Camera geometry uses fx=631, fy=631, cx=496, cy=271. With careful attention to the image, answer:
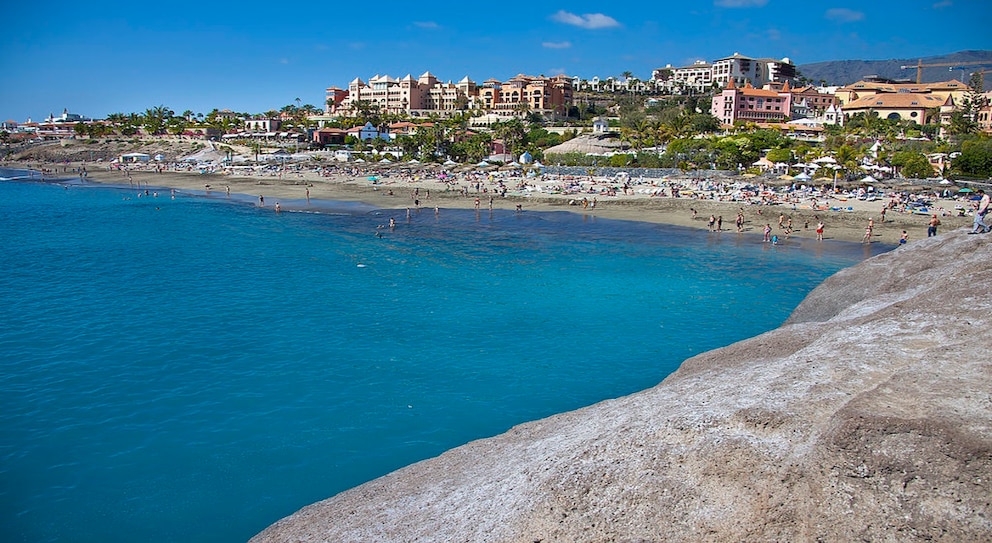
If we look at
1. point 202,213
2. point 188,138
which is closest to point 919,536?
point 202,213

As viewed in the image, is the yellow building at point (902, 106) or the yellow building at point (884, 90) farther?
the yellow building at point (884, 90)

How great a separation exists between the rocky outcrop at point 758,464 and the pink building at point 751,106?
329 feet

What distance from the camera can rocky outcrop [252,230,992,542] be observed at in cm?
676

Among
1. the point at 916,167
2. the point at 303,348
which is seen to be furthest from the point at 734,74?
the point at 303,348

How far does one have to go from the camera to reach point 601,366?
18.4 meters

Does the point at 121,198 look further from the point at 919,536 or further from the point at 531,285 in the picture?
the point at 919,536

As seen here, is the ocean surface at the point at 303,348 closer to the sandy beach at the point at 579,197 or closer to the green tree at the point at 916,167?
the sandy beach at the point at 579,197

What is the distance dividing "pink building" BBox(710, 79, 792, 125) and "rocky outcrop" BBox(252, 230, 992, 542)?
100366 millimetres

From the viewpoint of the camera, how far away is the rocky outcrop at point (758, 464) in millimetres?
6758

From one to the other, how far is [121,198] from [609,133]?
201ft

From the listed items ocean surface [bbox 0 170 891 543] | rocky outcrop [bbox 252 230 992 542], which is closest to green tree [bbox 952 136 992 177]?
ocean surface [bbox 0 170 891 543]

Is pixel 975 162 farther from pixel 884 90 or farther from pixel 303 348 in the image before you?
pixel 884 90

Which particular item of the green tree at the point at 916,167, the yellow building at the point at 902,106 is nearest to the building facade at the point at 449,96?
the yellow building at the point at 902,106

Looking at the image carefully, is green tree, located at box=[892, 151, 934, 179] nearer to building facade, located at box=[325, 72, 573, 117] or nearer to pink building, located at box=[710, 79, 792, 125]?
pink building, located at box=[710, 79, 792, 125]
